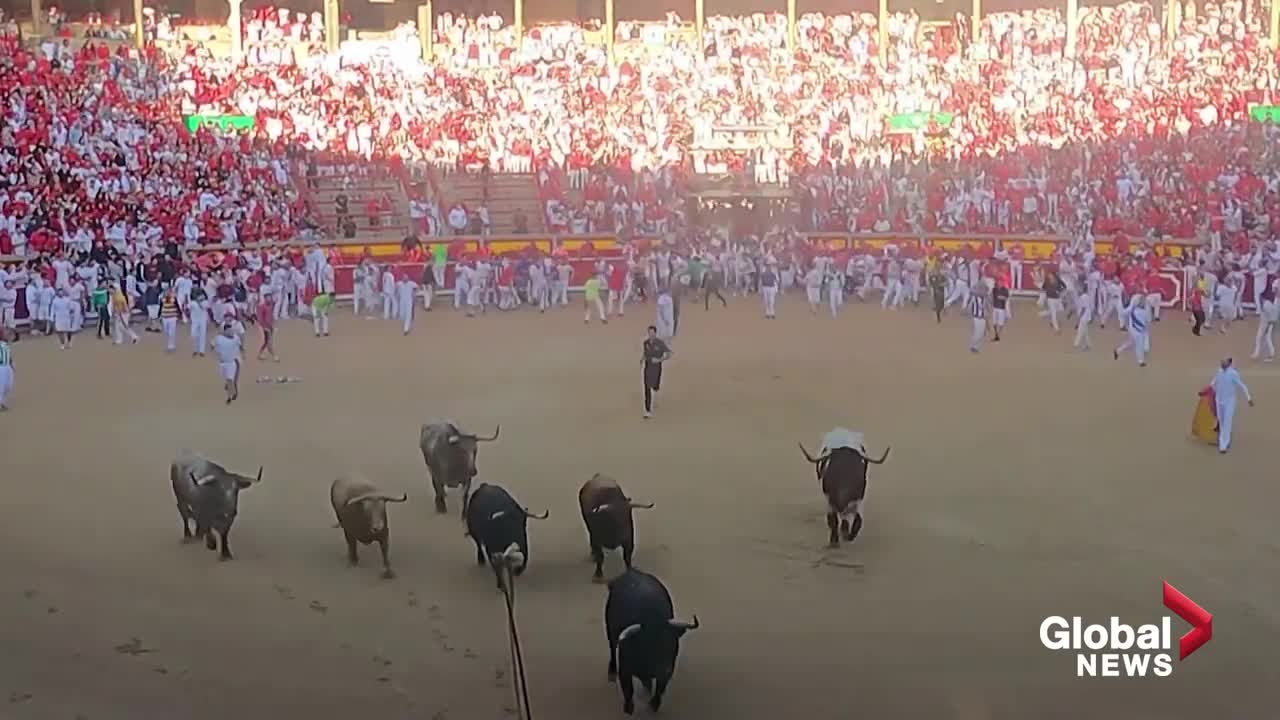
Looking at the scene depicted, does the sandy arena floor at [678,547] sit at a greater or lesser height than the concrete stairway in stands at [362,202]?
lesser

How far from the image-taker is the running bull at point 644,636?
8.23 meters

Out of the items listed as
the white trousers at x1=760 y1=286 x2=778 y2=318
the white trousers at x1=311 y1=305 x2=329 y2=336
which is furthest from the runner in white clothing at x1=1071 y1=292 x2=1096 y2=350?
the white trousers at x1=311 y1=305 x2=329 y2=336

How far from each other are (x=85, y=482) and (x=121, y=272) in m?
14.2

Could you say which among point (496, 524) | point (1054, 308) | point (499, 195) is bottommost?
point (496, 524)

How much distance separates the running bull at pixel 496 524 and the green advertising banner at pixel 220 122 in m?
26.1

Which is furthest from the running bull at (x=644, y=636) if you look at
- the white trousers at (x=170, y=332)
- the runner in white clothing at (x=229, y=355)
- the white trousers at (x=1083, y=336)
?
the white trousers at (x=170, y=332)

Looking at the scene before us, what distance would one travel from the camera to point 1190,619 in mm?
9742

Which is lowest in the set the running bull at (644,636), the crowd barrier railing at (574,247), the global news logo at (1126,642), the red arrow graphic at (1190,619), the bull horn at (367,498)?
the global news logo at (1126,642)

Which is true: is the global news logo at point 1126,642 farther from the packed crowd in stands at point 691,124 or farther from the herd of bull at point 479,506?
the packed crowd in stands at point 691,124

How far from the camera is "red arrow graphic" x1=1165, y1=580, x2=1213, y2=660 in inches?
364

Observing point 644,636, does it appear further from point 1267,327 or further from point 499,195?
point 499,195

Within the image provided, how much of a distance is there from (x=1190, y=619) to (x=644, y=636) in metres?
4.15

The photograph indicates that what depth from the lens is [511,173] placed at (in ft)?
120

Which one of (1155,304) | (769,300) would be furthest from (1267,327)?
(769,300)
